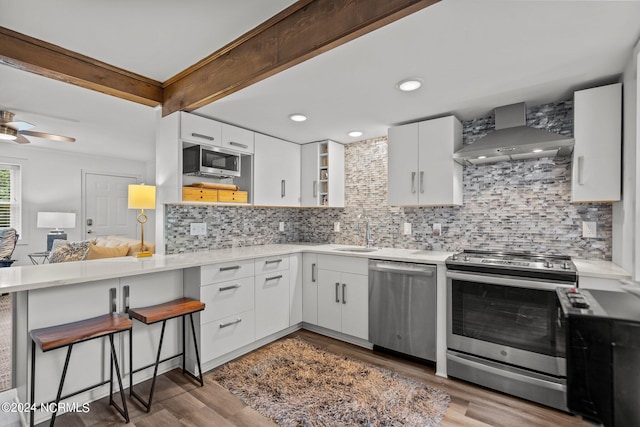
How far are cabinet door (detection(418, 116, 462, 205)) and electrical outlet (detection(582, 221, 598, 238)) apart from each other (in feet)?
2.98

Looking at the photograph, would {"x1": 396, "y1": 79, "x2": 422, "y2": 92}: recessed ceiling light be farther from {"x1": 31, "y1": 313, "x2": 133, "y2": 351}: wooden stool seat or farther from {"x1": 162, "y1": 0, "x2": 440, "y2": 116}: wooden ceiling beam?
{"x1": 31, "y1": 313, "x2": 133, "y2": 351}: wooden stool seat

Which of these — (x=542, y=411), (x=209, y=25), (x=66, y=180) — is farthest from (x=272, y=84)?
(x=66, y=180)

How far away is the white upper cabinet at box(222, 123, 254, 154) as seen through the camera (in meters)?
3.06

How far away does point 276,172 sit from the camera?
3.62m

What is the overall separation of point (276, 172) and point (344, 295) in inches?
62.2

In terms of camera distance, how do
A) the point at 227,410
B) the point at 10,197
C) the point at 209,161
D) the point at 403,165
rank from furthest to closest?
1. the point at 10,197
2. the point at 403,165
3. the point at 209,161
4. the point at 227,410

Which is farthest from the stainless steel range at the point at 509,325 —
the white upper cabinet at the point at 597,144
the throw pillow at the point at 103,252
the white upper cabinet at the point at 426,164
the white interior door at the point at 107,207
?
the white interior door at the point at 107,207

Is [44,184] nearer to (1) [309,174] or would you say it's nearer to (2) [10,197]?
(2) [10,197]

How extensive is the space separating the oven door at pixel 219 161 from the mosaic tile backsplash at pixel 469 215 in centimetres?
46

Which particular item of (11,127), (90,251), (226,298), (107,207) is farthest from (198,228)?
(107,207)

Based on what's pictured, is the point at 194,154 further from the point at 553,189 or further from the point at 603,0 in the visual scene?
the point at 553,189

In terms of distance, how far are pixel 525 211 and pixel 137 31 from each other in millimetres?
3128

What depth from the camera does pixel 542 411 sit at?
2008 mm

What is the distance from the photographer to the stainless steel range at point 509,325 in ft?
6.62
